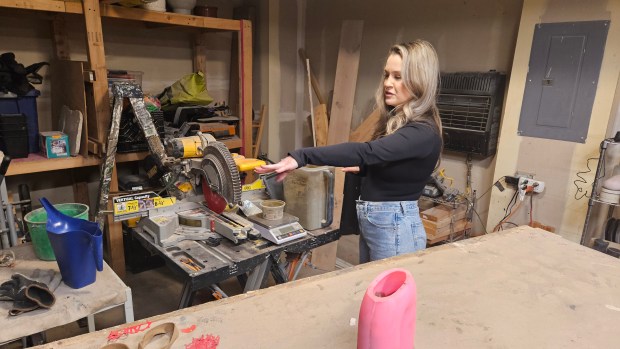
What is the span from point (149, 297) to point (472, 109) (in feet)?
8.12

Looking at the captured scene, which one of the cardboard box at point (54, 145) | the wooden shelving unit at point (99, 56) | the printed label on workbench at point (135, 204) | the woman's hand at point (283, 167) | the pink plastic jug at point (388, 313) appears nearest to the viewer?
the pink plastic jug at point (388, 313)

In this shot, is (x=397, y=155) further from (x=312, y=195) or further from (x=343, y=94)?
(x=343, y=94)

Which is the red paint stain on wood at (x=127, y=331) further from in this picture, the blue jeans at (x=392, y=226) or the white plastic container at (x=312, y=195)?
the white plastic container at (x=312, y=195)

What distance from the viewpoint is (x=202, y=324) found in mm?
901

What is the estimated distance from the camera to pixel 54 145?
2295 millimetres

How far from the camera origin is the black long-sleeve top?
1.36 m

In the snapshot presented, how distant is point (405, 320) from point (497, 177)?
2141 mm

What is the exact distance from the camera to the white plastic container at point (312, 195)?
6.36 feet

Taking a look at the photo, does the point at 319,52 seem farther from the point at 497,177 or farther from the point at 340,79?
the point at 497,177

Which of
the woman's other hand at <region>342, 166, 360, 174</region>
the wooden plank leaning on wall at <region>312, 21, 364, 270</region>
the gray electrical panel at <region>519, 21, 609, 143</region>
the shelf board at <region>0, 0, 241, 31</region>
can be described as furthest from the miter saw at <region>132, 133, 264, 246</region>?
the gray electrical panel at <region>519, 21, 609, 143</region>

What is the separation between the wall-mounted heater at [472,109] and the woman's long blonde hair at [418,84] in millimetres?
1253

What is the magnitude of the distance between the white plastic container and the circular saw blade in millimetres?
413

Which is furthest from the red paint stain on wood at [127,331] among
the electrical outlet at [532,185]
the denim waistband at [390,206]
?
the electrical outlet at [532,185]

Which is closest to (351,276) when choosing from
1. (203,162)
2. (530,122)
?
(203,162)
